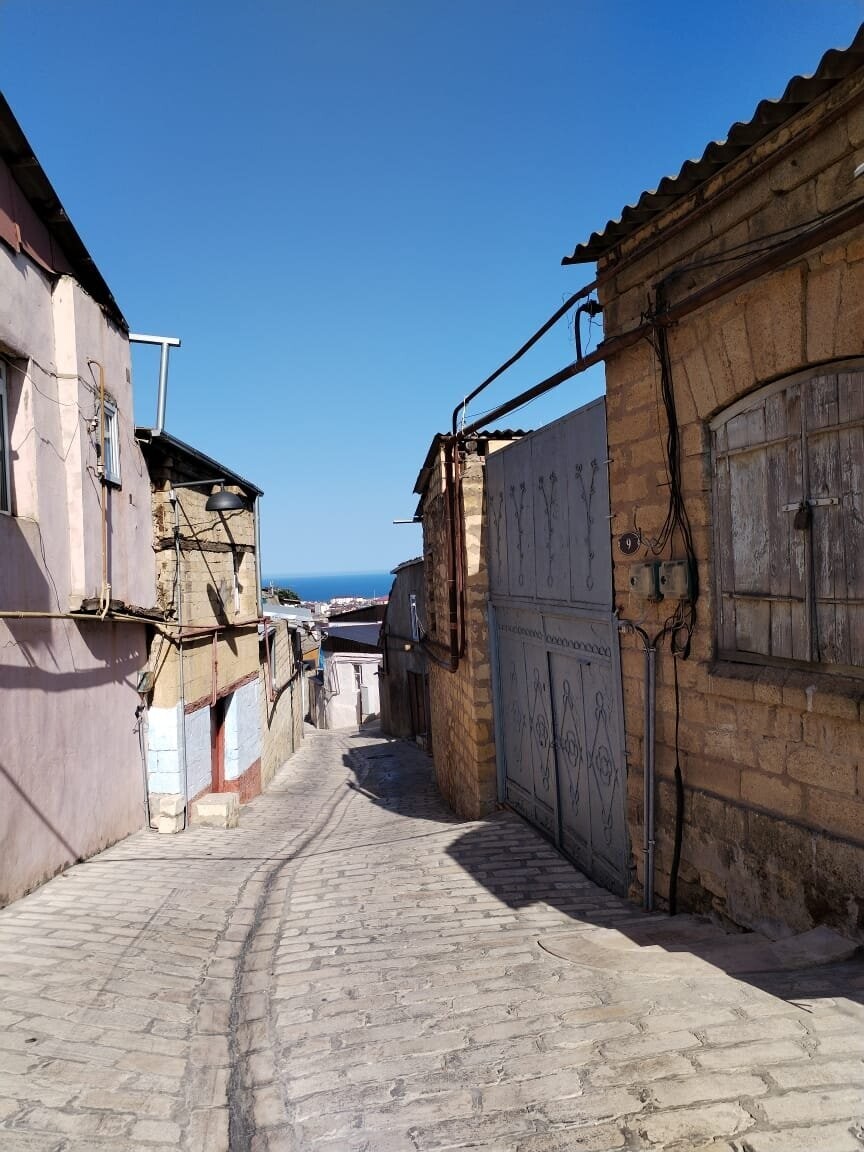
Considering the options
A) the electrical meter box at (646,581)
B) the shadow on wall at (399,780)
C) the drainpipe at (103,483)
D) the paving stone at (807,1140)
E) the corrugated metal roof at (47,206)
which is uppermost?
the corrugated metal roof at (47,206)

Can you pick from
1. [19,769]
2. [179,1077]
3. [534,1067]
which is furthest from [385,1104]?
[19,769]

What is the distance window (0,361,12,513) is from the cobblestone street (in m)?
3.25

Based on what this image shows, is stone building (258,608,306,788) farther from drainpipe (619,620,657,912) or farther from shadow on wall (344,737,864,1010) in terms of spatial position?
drainpipe (619,620,657,912)

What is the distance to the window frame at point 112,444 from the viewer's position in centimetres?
891

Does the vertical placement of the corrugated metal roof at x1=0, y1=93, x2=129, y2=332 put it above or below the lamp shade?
above

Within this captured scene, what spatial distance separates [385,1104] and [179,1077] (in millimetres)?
1065

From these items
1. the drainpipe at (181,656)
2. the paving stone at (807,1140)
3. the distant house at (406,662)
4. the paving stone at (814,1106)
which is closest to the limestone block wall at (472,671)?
the drainpipe at (181,656)

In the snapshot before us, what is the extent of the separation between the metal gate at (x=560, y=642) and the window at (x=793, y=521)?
1355 millimetres

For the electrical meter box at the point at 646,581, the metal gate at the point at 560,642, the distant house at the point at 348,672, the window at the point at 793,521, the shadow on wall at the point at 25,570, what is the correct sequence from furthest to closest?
the distant house at the point at 348,672 → the shadow on wall at the point at 25,570 → the metal gate at the point at 560,642 → the electrical meter box at the point at 646,581 → the window at the point at 793,521

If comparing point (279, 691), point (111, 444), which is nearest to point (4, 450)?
point (111, 444)

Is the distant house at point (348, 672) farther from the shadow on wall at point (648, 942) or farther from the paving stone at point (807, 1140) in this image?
the paving stone at point (807, 1140)

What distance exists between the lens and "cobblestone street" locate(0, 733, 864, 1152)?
291 centimetres

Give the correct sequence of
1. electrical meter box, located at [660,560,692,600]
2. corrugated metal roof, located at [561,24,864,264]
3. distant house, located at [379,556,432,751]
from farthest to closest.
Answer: distant house, located at [379,556,432,751] → electrical meter box, located at [660,560,692,600] → corrugated metal roof, located at [561,24,864,264]

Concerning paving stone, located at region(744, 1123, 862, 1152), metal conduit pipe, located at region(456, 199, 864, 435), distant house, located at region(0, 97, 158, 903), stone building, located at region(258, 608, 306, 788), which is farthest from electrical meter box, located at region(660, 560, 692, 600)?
stone building, located at region(258, 608, 306, 788)
